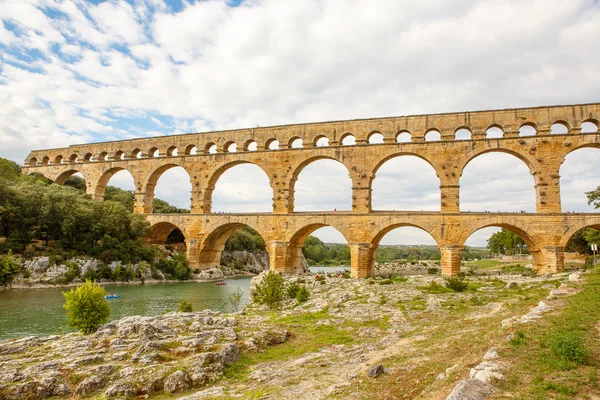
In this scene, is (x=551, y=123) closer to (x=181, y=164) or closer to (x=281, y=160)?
(x=281, y=160)

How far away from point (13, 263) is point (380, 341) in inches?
991

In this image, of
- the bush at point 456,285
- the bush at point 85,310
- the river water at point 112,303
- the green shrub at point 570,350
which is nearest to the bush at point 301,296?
the river water at point 112,303

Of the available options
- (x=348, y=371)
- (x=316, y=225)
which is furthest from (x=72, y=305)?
(x=316, y=225)

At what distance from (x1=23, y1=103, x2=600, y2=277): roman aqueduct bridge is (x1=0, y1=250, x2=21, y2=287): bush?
30.3 feet

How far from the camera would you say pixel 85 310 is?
34.9ft

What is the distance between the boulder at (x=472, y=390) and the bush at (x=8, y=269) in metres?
27.5

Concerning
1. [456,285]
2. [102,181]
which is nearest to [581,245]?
[456,285]

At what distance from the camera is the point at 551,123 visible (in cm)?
2253

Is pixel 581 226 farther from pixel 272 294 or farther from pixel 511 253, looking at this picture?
pixel 511 253

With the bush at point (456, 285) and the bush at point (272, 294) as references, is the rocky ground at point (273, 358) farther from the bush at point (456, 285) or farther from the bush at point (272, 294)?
the bush at point (456, 285)

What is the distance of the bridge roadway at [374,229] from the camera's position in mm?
21438

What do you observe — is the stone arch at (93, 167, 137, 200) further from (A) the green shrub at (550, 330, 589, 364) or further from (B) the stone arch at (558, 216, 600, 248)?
(A) the green shrub at (550, 330, 589, 364)

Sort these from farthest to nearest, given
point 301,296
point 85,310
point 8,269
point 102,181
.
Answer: point 102,181 → point 8,269 → point 301,296 → point 85,310

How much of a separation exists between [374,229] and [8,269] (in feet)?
74.9
